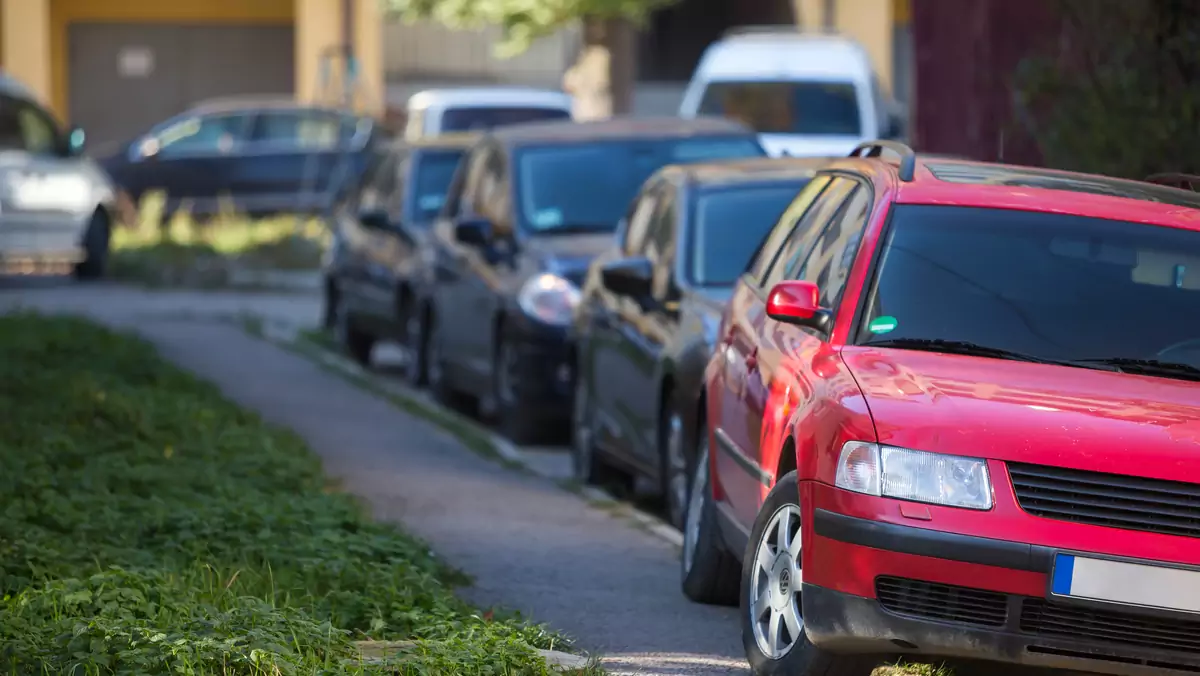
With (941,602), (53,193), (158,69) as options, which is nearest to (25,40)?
(158,69)

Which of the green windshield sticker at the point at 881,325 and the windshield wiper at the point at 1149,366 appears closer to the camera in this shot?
the windshield wiper at the point at 1149,366

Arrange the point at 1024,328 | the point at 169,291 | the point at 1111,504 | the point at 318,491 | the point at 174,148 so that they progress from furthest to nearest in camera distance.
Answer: the point at 174,148, the point at 169,291, the point at 318,491, the point at 1024,328, the point at 1111,504

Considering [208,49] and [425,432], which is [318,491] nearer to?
[425,432]

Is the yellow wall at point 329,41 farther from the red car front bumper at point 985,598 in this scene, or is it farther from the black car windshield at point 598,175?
the red car front bumper at point 985,598

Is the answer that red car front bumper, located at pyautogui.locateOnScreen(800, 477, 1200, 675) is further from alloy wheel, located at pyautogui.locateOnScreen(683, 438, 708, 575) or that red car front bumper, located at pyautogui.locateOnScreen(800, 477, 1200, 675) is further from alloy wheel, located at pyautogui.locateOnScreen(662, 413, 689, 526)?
alloy wheel, located at pyautogui.locateOnScreen(662, 413, 689, 526)

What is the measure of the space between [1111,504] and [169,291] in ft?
58.2

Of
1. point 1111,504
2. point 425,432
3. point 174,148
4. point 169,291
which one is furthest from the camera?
→ point 174,148

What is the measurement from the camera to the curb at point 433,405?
32.7 feet

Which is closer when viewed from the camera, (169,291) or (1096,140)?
(1096,140)

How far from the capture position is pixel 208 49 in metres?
35.7

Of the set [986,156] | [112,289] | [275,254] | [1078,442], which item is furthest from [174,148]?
[1078,442]

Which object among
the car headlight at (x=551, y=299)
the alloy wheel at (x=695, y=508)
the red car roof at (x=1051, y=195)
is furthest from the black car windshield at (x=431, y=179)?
the red car roof at (x=1051, y=195)

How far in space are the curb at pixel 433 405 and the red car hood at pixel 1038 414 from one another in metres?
3.37

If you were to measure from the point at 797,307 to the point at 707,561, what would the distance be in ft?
4.85
